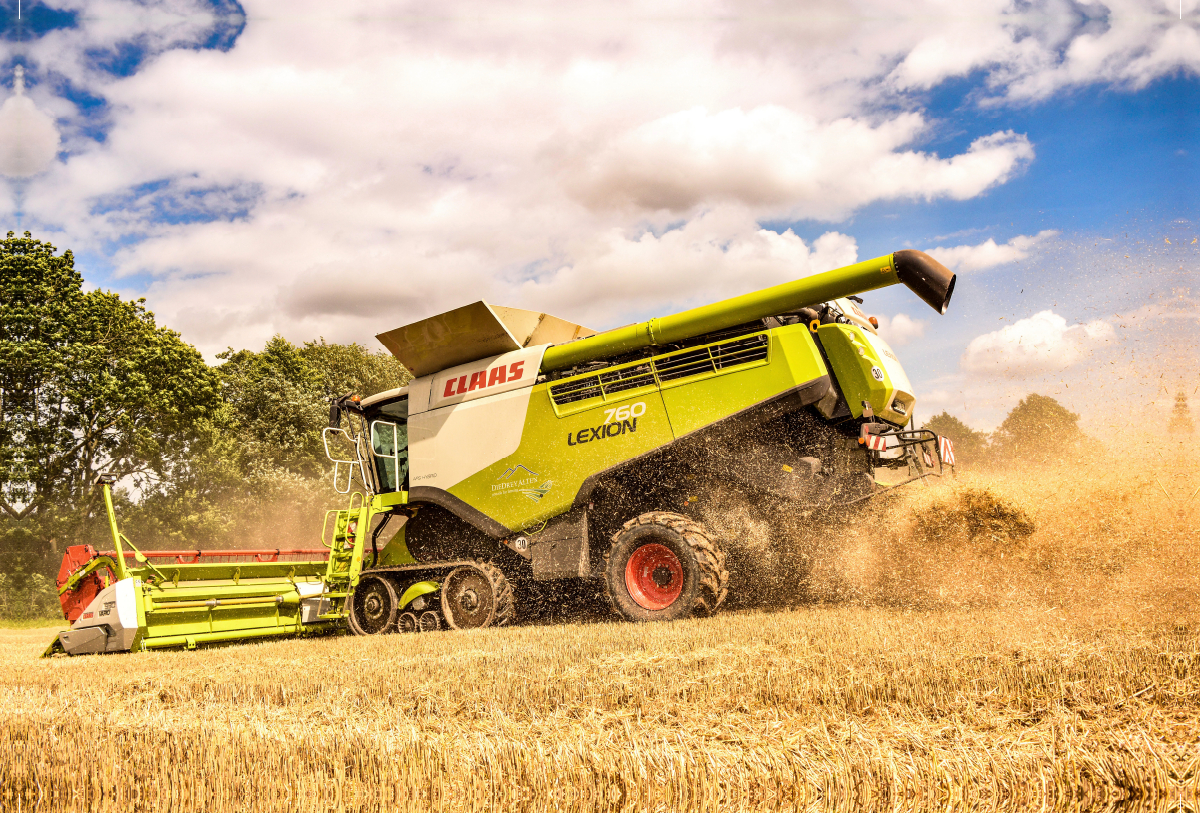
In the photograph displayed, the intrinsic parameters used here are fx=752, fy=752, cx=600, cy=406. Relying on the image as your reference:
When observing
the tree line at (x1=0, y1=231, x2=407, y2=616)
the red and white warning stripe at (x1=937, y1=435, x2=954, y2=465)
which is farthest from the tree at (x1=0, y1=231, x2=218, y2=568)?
the red and white warning stripe at (x1=937, y1=435, x2=954, y2=465)

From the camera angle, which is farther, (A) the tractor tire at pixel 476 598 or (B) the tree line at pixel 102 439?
(B) the tree line at pixel 102 439

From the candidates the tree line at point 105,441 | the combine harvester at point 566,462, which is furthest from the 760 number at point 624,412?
the tree line at point 105,441

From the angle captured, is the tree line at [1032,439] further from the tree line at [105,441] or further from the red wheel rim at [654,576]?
the tree line at [105,441]

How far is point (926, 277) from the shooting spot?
210 inches

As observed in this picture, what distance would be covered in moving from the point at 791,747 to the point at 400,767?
51.6 inches

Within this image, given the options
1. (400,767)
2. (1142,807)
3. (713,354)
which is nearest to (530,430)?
(713,354)

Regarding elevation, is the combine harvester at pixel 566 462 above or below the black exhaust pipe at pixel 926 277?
below

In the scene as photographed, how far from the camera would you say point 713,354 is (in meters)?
6.20

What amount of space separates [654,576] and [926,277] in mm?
3117

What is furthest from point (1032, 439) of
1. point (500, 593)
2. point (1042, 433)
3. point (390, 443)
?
point (390, 443)

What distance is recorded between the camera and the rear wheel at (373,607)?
7637 millimetres

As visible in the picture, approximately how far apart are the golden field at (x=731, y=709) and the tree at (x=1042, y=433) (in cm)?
78

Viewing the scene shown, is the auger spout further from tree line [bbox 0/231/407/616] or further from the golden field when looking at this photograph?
tree line [bbox 0/231/407/616]

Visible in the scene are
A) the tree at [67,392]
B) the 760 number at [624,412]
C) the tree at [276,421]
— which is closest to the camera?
the 760 number at [624,412]
